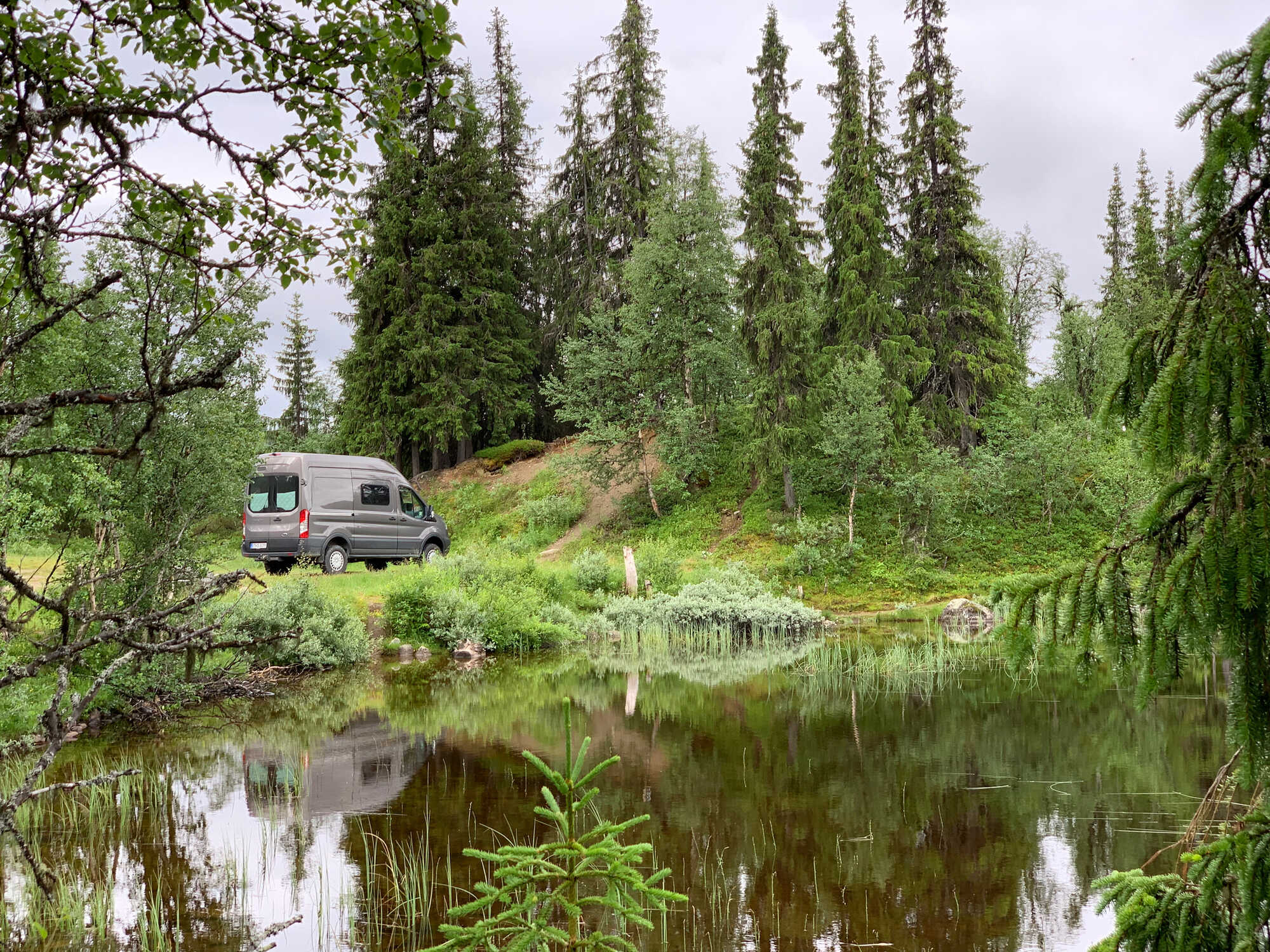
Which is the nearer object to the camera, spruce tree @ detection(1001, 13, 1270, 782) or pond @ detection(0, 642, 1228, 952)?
spruce tree @ detection(1001, 13, 1270, 782)

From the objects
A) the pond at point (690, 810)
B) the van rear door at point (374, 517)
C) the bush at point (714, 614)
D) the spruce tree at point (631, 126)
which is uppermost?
the spruce tree at point (631, 126)

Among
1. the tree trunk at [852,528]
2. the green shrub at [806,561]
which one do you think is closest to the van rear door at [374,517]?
the green shrub at [806,561]

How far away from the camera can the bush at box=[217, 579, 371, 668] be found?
13.0 metres

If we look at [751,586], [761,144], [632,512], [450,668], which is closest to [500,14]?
[761,144]

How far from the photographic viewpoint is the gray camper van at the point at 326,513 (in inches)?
787

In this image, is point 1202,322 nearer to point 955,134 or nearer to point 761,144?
point 761,144

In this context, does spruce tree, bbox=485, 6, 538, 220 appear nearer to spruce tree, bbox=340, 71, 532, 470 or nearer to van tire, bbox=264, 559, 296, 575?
spruce tree, bbox=340, 71, 532, 470

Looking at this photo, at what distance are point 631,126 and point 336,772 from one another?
98.0 feet

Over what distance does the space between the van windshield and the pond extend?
26.3 ft

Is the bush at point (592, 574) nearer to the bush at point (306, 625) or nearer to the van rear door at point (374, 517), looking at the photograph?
the van rear door at point (374, 517)

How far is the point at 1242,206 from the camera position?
8.36 feet

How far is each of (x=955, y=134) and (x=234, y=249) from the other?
27709 millimetres

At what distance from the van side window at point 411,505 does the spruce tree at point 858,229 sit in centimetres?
1303

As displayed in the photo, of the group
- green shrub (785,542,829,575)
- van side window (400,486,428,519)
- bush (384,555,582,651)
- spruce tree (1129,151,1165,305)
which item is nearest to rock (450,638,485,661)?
bush (384,555,582,651)
